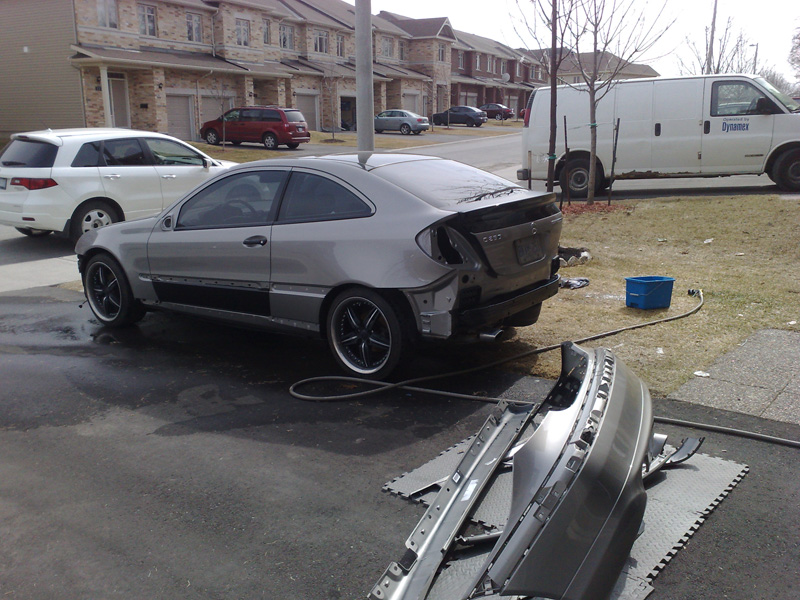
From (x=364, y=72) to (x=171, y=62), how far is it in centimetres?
2872

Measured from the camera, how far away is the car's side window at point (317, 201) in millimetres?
5570

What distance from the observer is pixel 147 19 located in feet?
119

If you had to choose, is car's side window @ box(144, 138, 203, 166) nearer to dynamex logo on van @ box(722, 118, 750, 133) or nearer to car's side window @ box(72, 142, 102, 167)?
car's side window @ box(72, 142, 102, 167)

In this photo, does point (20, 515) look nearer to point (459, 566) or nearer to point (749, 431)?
point (459, 566)

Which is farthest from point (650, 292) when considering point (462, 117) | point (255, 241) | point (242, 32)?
Answer: point (462, 117)

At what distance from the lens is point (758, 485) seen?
3855 mm

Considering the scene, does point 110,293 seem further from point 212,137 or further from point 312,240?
point 212,137

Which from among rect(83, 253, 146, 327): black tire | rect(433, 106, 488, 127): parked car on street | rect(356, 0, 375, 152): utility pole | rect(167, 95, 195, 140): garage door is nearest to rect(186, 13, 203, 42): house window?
rect(167, 95, 195, 140): garage door

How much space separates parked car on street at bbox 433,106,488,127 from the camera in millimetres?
56091

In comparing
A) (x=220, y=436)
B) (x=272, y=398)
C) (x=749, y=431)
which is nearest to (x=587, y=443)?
(x=749, y=431)

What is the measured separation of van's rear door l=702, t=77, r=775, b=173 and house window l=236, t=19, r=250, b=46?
3179 centimetres

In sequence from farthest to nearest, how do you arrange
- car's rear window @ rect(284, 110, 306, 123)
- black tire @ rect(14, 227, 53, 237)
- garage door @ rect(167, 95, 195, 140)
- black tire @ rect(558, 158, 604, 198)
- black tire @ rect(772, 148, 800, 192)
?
garage door @ rect(167, 95, 195, 140) < car's rear window @ rect(284, 110, 306, 123) < black tire @ rect(558, 158, 604, 198) < black tire @ rect(772, 148, 800, 192) < black tire @ rect(14, 227, 53, 237)

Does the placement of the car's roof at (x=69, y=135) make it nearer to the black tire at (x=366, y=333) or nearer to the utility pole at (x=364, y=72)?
the utility pole at (x=364, y=72)

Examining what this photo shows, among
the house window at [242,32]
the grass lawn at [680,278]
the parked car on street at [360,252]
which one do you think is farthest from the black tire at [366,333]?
the house window at [242,32]
